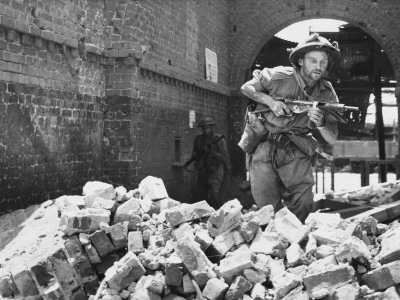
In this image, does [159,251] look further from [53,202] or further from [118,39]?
[118,39]

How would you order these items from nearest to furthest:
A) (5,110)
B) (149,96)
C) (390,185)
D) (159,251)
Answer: (159,251)
(5,110)
(390,185)
(149,96)

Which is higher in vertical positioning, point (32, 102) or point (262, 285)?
point (32, 102)

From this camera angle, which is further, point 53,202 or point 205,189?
point 205,189

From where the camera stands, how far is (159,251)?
5.21 metres

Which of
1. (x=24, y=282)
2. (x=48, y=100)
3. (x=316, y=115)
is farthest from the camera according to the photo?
(x=48, y=100)

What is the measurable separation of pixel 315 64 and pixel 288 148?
0.90 m

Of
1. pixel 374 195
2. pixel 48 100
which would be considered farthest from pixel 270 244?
pixel 374 195

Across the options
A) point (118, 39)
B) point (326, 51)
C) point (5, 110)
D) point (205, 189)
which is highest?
point (118, 39)

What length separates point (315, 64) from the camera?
21.0ft

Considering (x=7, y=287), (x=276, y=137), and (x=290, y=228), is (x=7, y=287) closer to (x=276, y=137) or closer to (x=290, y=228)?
(x=290, y=228)

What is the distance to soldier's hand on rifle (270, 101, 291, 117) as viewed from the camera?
20.9ft

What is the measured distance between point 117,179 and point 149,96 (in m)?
1.80

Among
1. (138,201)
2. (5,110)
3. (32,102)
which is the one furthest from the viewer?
(32,102)

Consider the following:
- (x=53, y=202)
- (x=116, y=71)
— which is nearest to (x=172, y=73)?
(x=116, y=71)
